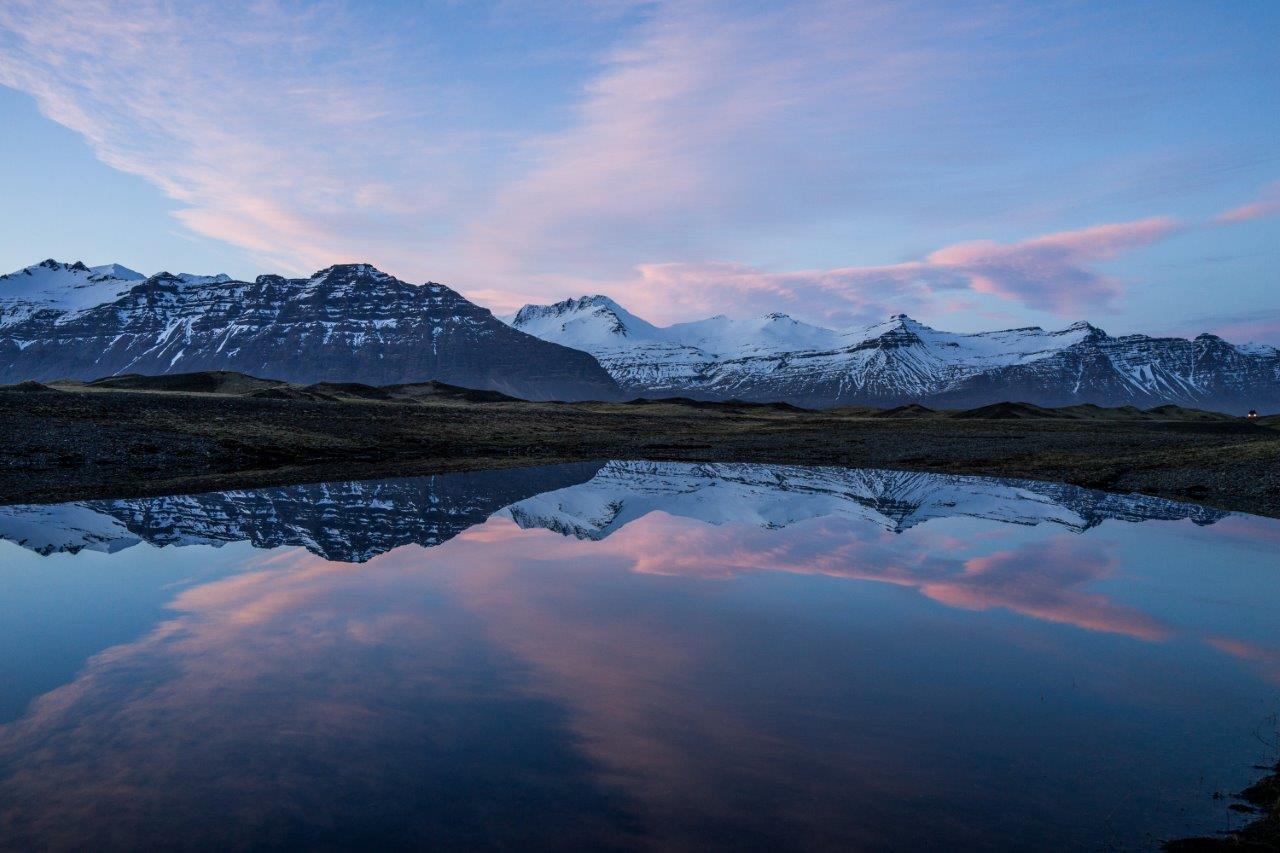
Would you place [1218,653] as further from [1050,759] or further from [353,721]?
[353,721]

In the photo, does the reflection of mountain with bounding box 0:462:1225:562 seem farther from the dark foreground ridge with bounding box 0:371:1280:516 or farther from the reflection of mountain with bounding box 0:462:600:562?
the dark foreground ridge with bounding box 0:371:1280:516

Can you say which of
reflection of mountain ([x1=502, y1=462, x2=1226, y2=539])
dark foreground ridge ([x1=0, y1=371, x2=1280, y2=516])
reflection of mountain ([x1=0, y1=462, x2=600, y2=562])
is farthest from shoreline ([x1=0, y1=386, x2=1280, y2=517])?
reflection of mountain ([x1=502, y1=462, x2=1226, y2=539])

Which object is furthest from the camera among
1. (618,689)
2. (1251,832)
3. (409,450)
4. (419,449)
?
(419,449)

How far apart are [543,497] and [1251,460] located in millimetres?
35374

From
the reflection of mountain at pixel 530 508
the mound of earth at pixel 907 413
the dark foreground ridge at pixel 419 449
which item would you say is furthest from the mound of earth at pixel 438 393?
the reflection of mountain at pixel 530 508

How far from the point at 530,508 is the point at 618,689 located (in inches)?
726

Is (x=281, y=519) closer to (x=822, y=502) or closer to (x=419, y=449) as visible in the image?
(x=822, y=502)

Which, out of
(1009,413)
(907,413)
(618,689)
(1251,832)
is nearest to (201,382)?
(907,413)

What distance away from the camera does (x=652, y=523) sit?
88.1 feet

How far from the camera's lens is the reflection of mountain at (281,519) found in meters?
20.9

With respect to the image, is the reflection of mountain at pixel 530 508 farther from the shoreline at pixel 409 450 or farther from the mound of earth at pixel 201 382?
the mound of earth at pixel 201 382

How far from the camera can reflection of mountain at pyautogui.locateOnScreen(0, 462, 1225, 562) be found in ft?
72.1

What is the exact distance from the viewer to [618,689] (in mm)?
11117

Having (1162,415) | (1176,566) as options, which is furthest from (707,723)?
(1162,415)
